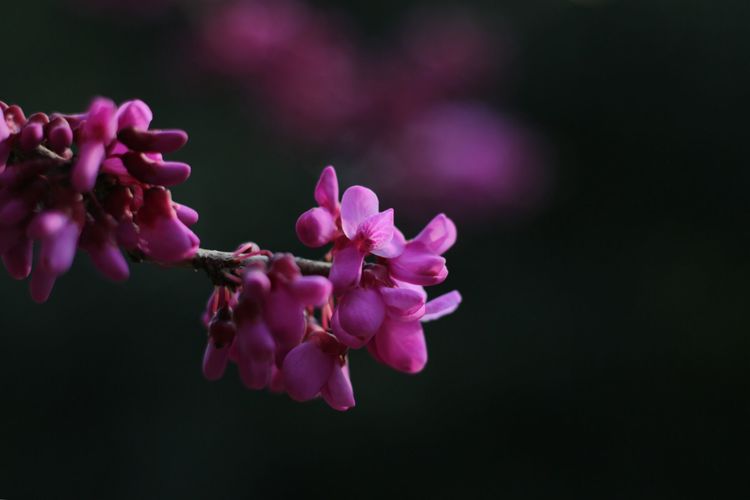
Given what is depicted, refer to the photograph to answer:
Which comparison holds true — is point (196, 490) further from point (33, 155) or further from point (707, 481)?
point (33, 155)

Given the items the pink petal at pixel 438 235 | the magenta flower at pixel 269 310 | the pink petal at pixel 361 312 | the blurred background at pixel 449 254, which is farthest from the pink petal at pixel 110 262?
the blurred background at pixel 449 254

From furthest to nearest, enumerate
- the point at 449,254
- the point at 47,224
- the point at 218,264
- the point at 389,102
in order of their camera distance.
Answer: the point at 389,102 < the point at 449,254 < the point at 218,264 < the point at 47,224

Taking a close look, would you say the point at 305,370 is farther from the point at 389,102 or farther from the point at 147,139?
the point at 389,102

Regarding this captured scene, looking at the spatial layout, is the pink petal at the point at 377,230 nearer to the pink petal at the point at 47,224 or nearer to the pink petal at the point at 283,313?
the pink petal at the point at 283,313

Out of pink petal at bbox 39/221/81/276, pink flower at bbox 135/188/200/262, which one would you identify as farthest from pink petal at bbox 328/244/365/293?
pink petal at bbox 39/221/81/276

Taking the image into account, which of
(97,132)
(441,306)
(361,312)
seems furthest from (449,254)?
(97,132)
